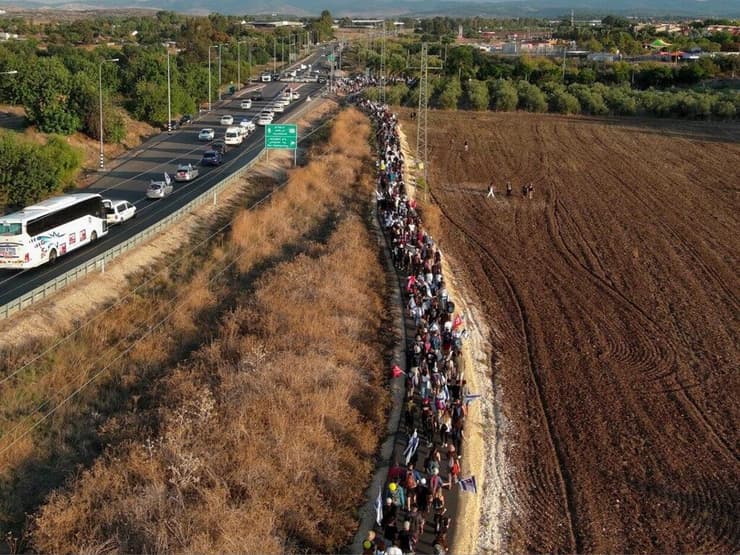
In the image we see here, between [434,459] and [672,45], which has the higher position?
[672,45]

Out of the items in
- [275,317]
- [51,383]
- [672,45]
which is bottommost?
[51,383]

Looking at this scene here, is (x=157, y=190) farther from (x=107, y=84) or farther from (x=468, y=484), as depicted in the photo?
(x=107, y=84)

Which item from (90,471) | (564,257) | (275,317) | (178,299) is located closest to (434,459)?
(90,471)

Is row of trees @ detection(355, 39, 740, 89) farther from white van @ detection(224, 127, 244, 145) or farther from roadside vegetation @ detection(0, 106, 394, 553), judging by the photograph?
roadside vegetation @ detection(0, 106, 394, 553)

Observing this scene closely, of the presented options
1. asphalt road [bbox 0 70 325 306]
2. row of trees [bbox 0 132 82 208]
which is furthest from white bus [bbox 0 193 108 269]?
row of trees [bbox 0 132 82 208]

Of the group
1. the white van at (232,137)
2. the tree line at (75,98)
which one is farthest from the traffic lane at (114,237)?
the white van at (232,137)

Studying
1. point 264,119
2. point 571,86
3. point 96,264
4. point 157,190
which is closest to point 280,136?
point 157,190

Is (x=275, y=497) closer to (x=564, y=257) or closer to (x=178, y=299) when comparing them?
(x=178, y=299)
